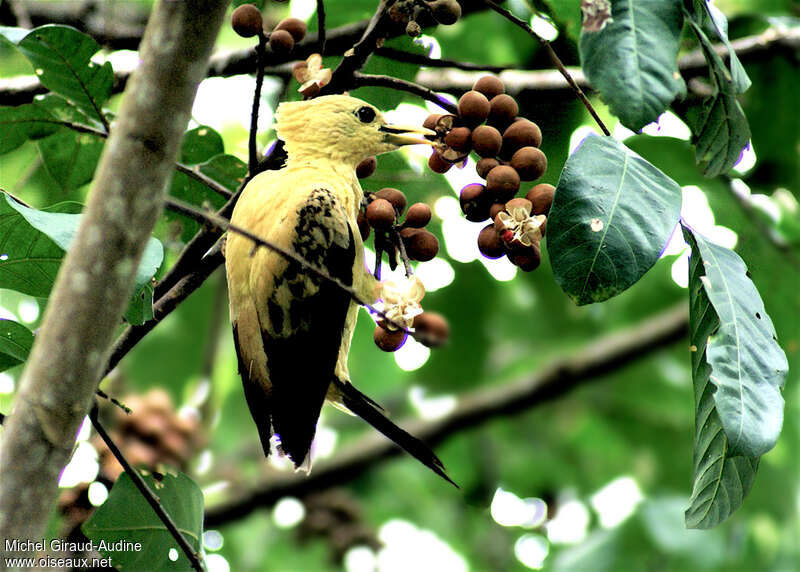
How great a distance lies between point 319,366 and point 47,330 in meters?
0.52

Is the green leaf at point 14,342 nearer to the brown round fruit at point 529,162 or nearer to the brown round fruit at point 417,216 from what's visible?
the brown round fruit at point 417,216

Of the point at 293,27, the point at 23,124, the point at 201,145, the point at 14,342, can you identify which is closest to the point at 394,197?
the point at 293,27

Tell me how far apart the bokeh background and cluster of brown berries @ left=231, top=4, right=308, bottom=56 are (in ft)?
0.90

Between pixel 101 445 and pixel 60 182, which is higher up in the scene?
pixel 60 182

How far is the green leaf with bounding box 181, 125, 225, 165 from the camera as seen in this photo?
7.50ft

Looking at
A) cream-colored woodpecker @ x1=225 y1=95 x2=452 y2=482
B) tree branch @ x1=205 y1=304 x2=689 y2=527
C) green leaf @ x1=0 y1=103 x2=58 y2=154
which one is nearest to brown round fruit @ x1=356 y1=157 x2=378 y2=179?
cream-colored woodpecker @ x1=225 y1=95 x2=452 y2=482

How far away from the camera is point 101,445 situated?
3166 mm

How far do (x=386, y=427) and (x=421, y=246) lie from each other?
33 centimetres

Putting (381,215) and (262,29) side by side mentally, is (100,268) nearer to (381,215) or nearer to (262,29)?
(381,215)

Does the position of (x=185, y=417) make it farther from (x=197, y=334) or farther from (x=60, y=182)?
(x=60, y=182)

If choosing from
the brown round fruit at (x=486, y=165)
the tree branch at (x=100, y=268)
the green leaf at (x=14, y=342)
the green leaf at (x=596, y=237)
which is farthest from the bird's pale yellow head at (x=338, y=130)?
the green leaf at (x=14, y=342)

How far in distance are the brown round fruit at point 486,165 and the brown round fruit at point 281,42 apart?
0.47 meters

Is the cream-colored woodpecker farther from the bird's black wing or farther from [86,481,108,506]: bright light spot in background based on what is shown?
[86,481,108,506]: bright light spot in background

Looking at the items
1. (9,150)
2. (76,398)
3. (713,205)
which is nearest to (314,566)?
(713,205)
